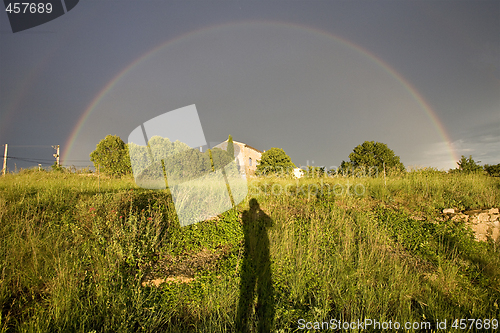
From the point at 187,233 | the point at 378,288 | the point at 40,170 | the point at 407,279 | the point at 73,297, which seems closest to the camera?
the point at 73,297

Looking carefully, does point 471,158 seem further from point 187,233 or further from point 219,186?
point 187,233

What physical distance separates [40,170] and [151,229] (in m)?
11.4

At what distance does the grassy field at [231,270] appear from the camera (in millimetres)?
2705

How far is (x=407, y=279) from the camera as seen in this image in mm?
3648

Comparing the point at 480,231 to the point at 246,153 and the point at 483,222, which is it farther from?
the point at 246,153

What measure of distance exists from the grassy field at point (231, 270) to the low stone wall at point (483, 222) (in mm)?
324

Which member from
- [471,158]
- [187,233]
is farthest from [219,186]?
[471,158]

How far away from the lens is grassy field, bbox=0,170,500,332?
2.71 metres

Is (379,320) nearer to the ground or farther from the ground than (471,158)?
nearer to the ground

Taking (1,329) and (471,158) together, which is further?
(471,158)

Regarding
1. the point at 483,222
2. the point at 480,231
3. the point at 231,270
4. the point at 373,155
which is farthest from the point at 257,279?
the point at 373,155

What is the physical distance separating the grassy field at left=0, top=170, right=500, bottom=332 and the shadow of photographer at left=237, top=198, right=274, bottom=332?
0.07 feet

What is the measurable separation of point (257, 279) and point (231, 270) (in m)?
0.42

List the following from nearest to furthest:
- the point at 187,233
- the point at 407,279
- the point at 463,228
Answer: the point at 407,279 < the point at 187,233 < the point at 463,228
